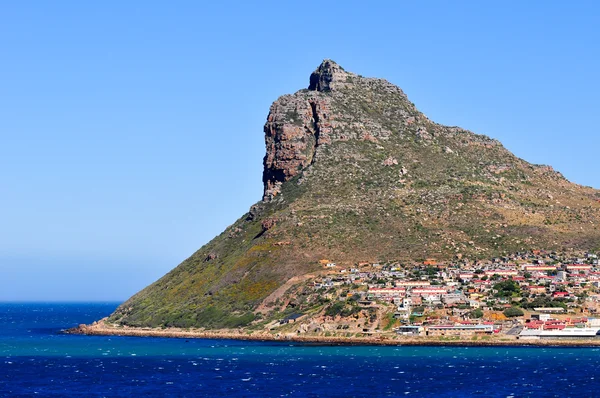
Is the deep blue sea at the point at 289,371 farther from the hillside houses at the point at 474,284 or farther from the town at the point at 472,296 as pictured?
the hillside houses at the point at 474,284

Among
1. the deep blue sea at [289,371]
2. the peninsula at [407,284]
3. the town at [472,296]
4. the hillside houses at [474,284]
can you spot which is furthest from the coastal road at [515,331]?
the hillside houses at [474,284]

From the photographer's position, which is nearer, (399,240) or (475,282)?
(475,282)

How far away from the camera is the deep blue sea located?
→ 110 m

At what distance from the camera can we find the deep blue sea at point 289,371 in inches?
4350

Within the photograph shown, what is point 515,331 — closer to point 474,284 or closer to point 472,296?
point 472,296

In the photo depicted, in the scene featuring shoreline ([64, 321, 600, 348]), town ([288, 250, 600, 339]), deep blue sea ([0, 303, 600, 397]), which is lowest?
deep blue sea ([0, 303, 600, 397])

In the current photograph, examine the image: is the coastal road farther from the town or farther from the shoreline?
the shoreline

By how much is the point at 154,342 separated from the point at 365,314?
3425cm

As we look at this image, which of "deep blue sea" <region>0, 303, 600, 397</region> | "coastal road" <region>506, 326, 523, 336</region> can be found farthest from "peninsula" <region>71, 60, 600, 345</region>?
"deep blue sea" <region>0, 303, 600, 397</region>

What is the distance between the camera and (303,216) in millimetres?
199375

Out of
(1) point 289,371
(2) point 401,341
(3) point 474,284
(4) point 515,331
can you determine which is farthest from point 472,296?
(1) point 289,371

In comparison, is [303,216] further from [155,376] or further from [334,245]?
[155,376]

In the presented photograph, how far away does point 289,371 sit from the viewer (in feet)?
423

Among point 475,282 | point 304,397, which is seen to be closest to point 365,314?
point 475,282
